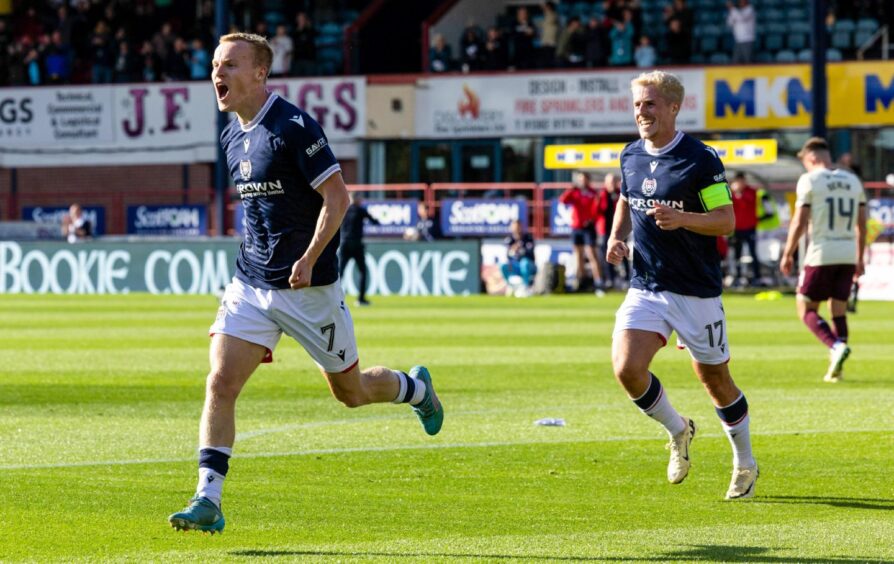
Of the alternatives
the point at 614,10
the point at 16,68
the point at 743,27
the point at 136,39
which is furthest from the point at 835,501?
the point at 16,68

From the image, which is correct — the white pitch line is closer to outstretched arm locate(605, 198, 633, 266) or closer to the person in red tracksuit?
outstretched arm locate(605, 198, 633, 266)

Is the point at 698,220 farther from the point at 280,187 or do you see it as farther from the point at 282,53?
the point at 282,53

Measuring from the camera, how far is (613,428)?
1146 cm

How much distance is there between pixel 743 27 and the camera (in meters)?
39.0

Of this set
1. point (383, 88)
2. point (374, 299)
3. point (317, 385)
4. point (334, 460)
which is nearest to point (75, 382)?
point (317, 385)

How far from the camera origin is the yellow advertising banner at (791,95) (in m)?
38.3

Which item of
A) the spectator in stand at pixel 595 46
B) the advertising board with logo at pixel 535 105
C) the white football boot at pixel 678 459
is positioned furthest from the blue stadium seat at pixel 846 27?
the white football boot at pixel 678 459

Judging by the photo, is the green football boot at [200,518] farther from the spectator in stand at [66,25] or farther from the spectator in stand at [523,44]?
the spectator in stand at [66,25]

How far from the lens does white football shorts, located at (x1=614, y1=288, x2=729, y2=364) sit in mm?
8352

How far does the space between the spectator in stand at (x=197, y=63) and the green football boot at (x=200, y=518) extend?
3770 cm

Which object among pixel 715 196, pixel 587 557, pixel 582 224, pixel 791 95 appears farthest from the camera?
pixel 791 95

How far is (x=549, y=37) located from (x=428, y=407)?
110 feet

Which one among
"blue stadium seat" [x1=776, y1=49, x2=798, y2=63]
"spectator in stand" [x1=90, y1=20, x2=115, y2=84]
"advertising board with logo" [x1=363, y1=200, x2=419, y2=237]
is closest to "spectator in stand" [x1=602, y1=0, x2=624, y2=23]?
"blue stadium seat" [x1=776, y1=49, x2=798, y2=63]

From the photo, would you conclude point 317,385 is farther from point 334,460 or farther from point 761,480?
point 761,480
